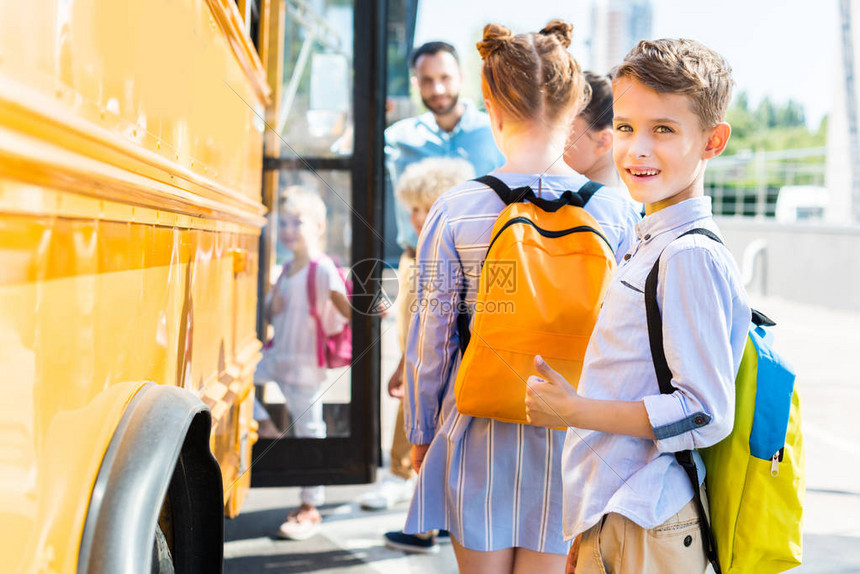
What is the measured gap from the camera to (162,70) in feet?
4.48

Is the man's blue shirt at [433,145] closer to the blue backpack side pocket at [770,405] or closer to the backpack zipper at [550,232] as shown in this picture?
the backpack zipper at [550,232]

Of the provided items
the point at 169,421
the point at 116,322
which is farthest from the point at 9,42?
the point at 169,421

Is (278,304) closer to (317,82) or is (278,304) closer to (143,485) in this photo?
(317,82)

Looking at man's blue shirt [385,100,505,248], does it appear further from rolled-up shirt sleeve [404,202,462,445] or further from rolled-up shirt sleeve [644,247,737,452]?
rolled-up shirt sleeve [644,247,737,452]

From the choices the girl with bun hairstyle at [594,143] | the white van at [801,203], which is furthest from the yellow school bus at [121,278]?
the white van at [801,203]

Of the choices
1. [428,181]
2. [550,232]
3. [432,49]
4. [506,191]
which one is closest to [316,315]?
[428,181]

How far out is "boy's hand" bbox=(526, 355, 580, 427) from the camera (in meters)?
1.36

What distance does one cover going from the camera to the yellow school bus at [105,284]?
786 millimetres

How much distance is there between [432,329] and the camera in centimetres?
192

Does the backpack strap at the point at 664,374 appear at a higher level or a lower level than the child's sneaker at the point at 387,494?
higher

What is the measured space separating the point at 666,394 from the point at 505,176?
2.53 ft

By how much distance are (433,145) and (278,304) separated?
1.24 meters

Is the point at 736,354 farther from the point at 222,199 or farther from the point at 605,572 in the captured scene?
the point at 222,199

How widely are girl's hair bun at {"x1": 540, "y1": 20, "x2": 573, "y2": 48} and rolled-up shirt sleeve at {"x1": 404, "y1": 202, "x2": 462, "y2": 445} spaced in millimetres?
518
